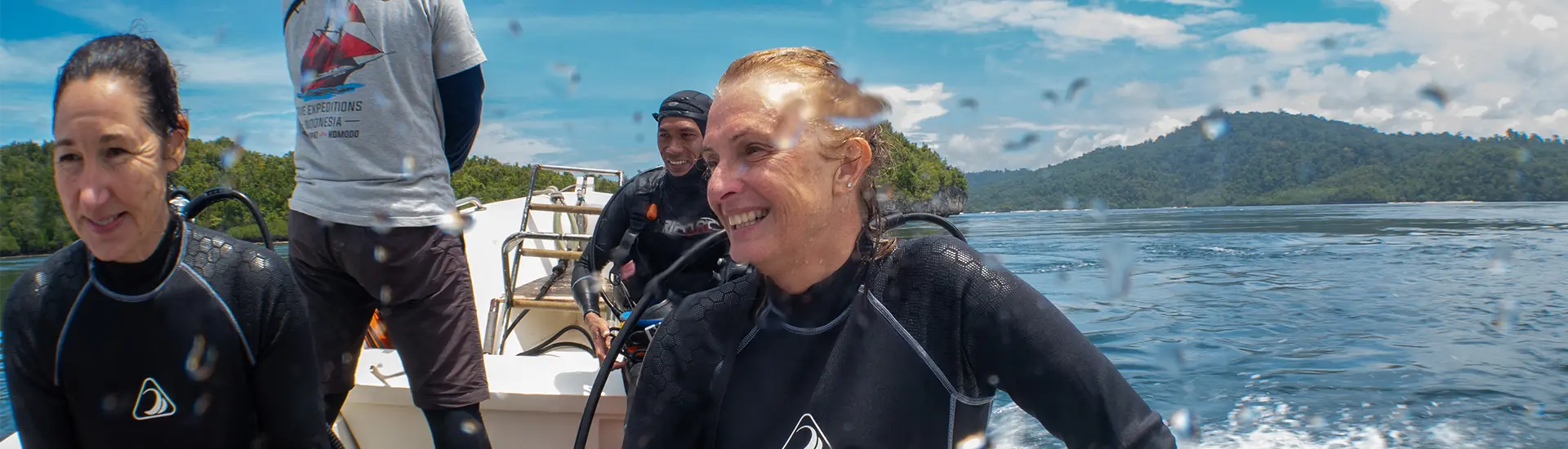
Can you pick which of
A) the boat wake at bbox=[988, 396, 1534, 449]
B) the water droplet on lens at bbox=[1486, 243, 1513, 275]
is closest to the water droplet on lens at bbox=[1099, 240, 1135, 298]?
the water droplet on lens at bbox=[1486, 243, 1513, 275]

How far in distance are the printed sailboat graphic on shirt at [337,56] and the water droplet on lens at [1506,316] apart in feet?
32.4

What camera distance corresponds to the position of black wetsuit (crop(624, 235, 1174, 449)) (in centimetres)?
110

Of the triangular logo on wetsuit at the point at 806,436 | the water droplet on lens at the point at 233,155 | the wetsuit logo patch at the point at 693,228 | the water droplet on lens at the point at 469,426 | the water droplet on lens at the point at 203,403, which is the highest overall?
the water droplet on lens at the point at 233,155

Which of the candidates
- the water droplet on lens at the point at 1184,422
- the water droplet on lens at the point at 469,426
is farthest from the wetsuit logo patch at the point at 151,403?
the water droplet on lens at the point at 1184,422

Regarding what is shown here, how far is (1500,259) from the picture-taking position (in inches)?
534

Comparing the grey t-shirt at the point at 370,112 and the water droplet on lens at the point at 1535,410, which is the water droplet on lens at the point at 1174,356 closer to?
the water droplet on lens at the point at 1535,410

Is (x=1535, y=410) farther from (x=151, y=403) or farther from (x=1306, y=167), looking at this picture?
(x=1306, y=167)

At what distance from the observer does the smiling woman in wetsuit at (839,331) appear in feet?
3.63

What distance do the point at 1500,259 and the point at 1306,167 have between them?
2860cm

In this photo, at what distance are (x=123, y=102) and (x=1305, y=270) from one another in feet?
48.4

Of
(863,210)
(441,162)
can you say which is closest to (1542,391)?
(863,210)

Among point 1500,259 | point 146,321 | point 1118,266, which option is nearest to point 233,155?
point 146,321

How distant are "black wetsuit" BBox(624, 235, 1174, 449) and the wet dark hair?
104 cm

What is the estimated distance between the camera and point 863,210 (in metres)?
1.30
